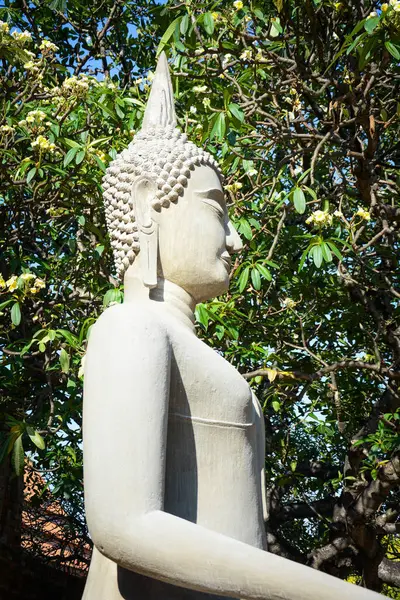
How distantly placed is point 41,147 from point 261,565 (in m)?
3.72

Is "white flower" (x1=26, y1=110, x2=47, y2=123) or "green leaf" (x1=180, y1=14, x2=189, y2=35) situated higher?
"green leaf" (x1=180, y1=14, x2=189, y2=35)

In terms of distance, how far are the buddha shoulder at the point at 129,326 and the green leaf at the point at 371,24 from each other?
2.91 m

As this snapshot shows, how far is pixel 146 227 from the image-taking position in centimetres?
265

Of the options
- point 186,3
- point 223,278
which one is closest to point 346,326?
point 186,3

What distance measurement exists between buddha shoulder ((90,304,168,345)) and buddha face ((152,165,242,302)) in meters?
0.25

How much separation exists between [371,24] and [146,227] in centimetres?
267

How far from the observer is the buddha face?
8.65 feet

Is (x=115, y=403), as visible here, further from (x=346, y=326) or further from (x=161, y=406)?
(x=346, y=326)

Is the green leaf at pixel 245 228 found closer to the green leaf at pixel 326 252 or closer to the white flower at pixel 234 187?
the white flower at pixel 234 187

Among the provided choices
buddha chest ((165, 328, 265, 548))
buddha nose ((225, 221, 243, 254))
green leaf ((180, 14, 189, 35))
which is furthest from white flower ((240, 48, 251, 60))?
buddha chest ((165, 328, 265, 548))

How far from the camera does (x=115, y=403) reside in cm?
219

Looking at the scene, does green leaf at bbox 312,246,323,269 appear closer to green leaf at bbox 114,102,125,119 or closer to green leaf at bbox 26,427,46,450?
green leaf at bbox 114,102,125,119

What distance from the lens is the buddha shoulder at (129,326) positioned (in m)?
2.31

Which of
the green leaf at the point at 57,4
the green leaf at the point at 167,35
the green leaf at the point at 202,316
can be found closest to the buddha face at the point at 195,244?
the green leaf at the point at 202,316
